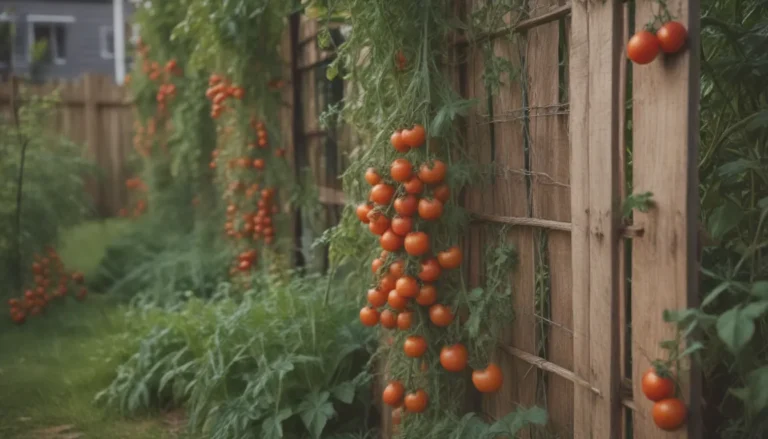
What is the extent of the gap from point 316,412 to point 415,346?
626 mm

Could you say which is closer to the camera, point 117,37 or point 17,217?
point 17,217

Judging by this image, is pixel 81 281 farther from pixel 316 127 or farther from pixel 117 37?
pixel 117 37

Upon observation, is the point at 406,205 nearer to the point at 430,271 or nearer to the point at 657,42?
the point at 430,271

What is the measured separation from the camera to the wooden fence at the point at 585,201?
195cm

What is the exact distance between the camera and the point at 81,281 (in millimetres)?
6164

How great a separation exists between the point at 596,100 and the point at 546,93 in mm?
340

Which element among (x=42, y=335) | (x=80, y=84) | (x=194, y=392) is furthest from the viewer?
(x=80, y=84)

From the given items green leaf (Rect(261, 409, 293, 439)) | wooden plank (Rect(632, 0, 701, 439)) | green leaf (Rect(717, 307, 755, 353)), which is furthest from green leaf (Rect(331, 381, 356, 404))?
green leaf (Rect(717, 307, 755, 353))

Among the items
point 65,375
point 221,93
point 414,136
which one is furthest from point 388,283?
point 221,93

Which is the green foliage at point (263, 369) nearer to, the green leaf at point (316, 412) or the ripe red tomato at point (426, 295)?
the green leaf at point (316, 412)

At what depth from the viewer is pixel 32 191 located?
5953 mm

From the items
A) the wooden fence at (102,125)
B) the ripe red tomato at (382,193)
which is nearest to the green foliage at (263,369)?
the ripe red tomato at (382,193)

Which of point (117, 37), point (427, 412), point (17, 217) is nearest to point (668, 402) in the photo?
point (427, 412)

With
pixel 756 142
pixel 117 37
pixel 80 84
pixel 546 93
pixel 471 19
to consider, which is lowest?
pixel 756 142
